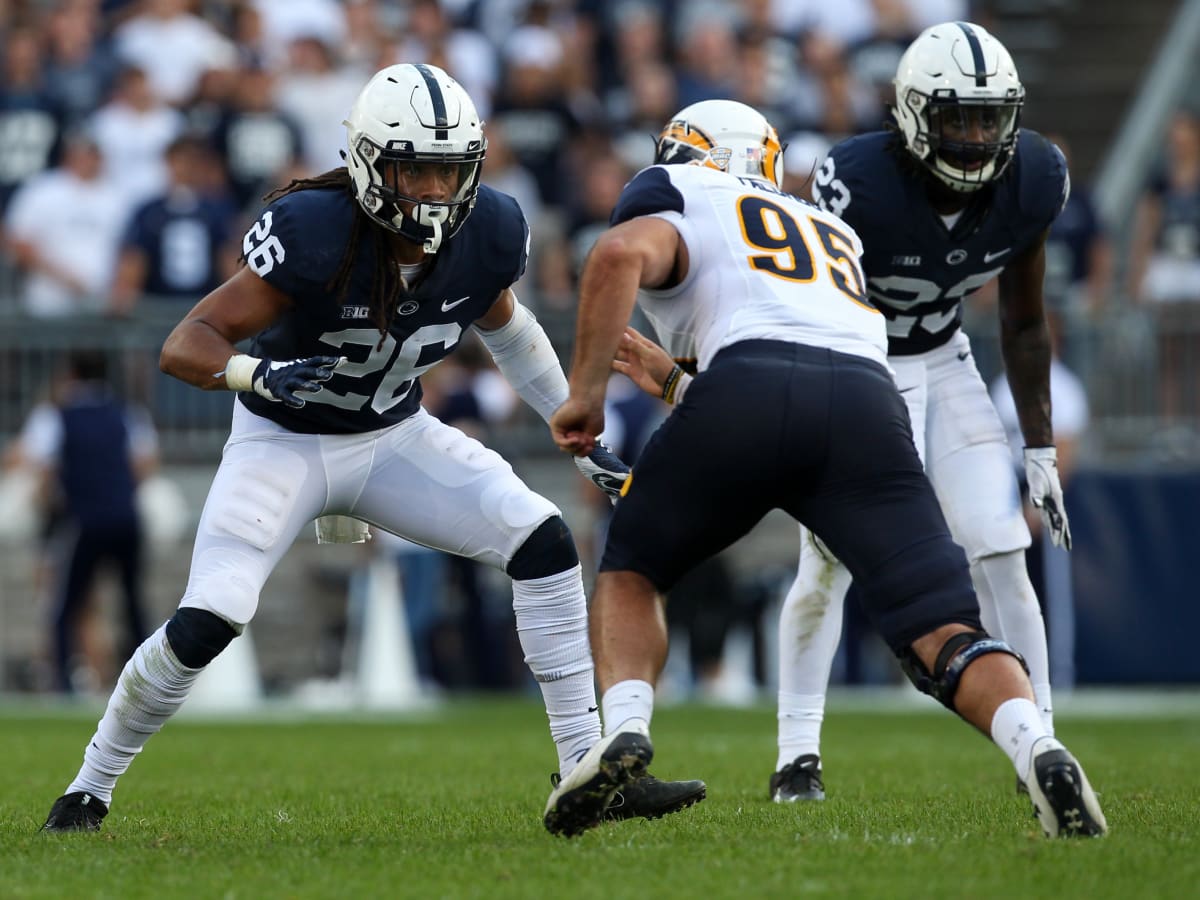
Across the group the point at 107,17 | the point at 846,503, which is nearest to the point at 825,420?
the point at 846,503

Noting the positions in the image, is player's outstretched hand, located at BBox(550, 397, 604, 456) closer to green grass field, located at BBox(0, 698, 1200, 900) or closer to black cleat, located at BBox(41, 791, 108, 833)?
green grass field, located at BBox(0, 698, 1200, 900)

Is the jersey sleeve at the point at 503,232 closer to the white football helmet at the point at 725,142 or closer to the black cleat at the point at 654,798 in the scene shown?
the white football helmet at the point at 725,142

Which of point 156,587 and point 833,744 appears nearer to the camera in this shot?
point 833,744

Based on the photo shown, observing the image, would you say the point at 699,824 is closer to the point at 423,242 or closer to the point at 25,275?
the point at 423,242

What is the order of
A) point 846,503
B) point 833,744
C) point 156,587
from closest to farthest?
point 846,503 → point 833,744 → point 156,587

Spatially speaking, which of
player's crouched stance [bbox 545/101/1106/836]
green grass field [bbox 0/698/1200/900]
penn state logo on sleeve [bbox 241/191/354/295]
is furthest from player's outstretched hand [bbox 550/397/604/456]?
green grass field [bbox 0/698/1200/900]

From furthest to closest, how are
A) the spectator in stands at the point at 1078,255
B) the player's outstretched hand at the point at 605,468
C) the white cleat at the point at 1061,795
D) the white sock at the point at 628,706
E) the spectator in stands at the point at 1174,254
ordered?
the spectator in stands at the point at 1078,255
the spectator in stands at the point at 1174,254
the player's outstretched hand at the point at 605,468
the white sock at the point at 628,706
the white cleat at the point at 1061,795

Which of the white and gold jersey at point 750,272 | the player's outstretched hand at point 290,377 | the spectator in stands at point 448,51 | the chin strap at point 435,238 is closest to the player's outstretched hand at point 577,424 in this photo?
the white and gold jersey at point 750,272

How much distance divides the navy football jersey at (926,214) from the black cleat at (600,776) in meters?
2.13

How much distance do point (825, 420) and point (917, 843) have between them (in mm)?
1036

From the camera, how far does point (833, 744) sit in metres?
8.70

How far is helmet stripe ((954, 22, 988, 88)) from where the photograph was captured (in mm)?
5793

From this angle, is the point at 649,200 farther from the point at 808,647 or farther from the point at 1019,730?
the point at 808,647

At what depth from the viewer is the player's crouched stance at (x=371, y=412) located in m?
5.15
